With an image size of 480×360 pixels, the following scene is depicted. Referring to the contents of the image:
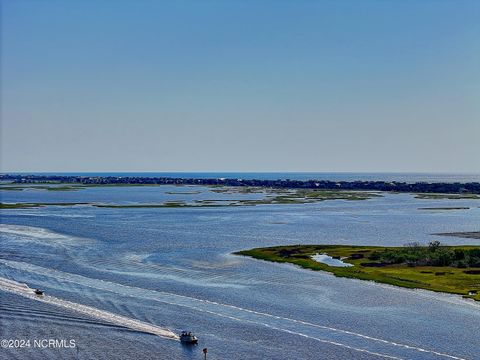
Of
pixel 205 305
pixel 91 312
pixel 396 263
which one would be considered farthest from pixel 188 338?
pixel 396 263

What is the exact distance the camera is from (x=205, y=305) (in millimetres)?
54562

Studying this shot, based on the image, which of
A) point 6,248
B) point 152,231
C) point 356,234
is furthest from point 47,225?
point 356,234

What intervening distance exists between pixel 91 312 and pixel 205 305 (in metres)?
9.44

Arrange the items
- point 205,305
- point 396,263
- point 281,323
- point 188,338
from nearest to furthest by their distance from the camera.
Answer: point 188,338, point 281,323, point 205,305, point 396,263

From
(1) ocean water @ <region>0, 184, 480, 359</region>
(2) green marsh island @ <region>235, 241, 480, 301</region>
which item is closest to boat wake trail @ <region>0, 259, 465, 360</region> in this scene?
(1) ocean water @ <region>0, 184, 480, 359</region>

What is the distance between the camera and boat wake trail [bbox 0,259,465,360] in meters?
42.2

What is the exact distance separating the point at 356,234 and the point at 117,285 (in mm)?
57639

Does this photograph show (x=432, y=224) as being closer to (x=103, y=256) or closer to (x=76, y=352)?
(x=103, y=256)

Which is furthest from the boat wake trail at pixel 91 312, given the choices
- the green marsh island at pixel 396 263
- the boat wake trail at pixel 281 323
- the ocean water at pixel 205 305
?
the green marsh island at pixel 396 263

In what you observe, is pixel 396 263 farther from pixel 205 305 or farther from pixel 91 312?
pixel 91 312

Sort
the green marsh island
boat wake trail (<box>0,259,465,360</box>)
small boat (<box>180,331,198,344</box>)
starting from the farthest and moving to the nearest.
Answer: the green marsh island → small boat (<box>180,331,198,344</box>) → boat wake trail (<box>0,259,465,360</box>)

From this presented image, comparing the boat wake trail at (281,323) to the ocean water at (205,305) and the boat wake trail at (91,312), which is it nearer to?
the ocean water at (205,305)

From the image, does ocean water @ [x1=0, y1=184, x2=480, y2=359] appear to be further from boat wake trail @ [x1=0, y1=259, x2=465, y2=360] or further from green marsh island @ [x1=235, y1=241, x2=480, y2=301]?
green marsh island @ [x1=235, y1=241, x2=480, y2=301]

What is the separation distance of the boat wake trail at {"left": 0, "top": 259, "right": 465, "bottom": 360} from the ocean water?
9cm
